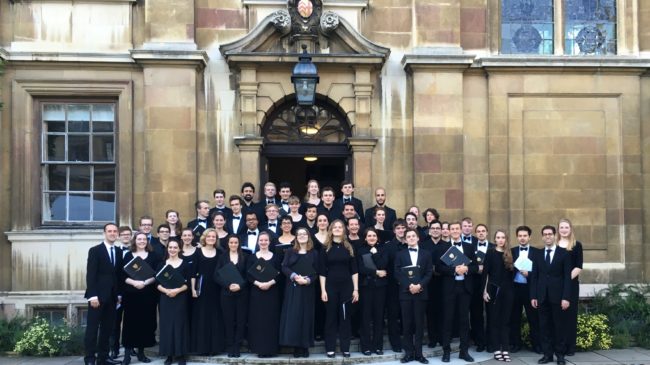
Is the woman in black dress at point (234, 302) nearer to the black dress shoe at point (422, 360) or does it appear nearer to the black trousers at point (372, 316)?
the black trousers at point (372, 316)

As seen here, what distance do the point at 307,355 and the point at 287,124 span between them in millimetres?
4611

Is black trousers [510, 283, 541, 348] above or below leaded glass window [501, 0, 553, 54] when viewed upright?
below

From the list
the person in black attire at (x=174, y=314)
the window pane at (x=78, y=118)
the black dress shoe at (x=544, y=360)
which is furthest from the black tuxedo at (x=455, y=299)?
the window pane at (x=78, y=118)

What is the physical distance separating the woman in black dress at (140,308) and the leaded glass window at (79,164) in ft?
9.97

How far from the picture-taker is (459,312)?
33.7ft

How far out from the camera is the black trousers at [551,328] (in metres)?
10.0

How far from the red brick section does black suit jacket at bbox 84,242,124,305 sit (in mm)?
4845

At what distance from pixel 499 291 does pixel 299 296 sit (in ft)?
9.39

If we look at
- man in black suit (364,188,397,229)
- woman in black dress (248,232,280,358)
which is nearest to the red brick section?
man in black suit (364,188,397,229)

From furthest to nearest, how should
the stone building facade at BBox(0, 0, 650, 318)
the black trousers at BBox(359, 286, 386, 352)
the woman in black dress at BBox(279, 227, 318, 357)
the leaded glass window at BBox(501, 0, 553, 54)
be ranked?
the leaded glass window at BBox(501, 0, 553, 54) → the stone building facade at BBox(0, 0, 650, 318) → the black trousers at BBox(359, 286, 386, 352) → the woman in black dress at BBox(279, 227, 318, 357)

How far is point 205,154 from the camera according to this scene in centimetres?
1261

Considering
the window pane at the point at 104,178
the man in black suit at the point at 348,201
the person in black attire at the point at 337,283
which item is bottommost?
the person in black attire at the point at 337,283

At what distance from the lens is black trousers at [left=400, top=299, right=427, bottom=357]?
32.6 feet

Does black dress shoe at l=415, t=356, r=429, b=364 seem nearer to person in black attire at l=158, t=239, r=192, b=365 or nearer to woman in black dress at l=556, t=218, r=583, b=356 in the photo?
woman in black dress at l=556, t=218, r=583, b=356
